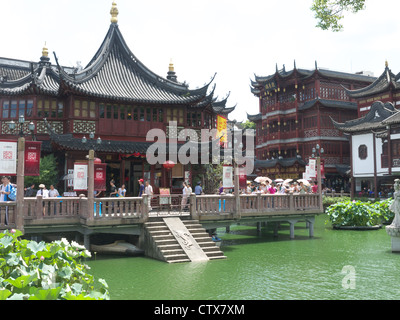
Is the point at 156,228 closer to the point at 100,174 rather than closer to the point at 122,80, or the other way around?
the point at 100,174

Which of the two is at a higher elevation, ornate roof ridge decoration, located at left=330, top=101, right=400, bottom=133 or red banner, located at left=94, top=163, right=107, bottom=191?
ornate roof ridge decoration, located at left=330, top=101, right=400, bottom=133

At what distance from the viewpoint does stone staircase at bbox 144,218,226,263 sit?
12.8 m

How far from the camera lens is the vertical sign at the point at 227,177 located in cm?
1575

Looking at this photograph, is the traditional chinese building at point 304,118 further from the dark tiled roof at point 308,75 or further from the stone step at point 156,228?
the stone step at point 156,228

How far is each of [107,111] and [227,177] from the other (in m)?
9.85

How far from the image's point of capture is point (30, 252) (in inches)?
258

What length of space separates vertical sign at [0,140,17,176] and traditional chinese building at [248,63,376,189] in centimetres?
3336

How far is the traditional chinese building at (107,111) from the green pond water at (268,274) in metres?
8.90

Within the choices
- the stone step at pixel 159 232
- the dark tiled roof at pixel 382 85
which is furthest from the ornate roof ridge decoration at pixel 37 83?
the dark tiled roof at pixel 382 85

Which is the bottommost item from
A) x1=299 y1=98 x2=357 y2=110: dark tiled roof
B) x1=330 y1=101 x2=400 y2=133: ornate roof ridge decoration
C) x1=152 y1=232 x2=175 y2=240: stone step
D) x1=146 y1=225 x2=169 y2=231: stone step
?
x1=152 y1=232 x2=175 y2=240: stone step

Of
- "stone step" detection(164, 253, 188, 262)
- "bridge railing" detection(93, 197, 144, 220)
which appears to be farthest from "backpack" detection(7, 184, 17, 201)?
"stone step" detection(164, 253, 188, 262)

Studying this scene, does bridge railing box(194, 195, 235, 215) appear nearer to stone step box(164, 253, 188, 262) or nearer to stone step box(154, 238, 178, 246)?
stone step box(154, 238, 178, 246)

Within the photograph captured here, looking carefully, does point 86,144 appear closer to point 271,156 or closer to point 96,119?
point 96,119

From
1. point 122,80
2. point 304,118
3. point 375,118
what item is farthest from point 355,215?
point 304,118
